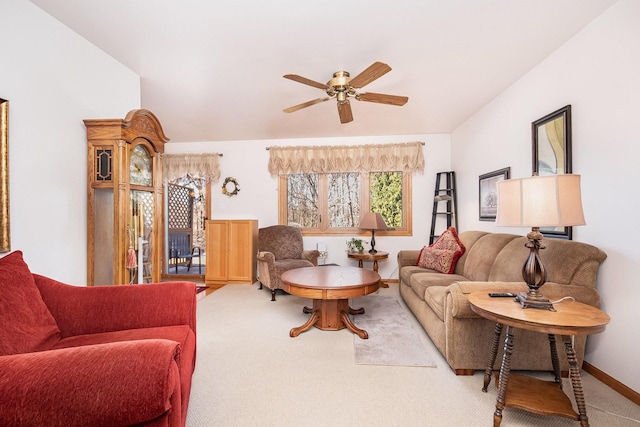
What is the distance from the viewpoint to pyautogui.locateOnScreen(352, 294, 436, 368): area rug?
2242mm

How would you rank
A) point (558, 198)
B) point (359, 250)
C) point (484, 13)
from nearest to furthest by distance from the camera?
point (558, 198) → point (484, 13) → point (359, 250)

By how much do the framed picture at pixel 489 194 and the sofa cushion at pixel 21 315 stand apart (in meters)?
3.91

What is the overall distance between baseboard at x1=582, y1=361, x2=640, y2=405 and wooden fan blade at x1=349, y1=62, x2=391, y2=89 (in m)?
2.55

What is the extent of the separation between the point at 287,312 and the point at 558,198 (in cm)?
275

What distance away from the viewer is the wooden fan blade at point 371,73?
210cm

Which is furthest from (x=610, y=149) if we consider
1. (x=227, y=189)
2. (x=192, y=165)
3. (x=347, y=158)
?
(x=192, y=165)

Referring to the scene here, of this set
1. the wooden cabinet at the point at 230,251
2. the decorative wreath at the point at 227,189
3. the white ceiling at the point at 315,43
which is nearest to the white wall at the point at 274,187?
the decorative wreath at the point at 227,189

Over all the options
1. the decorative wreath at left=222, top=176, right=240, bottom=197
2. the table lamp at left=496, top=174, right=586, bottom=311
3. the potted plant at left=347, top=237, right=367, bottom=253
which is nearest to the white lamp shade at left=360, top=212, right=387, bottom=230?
the potted plant at left=347, top=237, right=367, bottom=253

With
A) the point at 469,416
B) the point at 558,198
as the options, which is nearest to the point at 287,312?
the point at 469,416

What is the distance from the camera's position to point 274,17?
6.63 feet

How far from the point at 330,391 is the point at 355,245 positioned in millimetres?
2987

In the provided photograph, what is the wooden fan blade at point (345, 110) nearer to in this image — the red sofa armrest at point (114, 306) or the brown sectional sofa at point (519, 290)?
the brown sectional sofa at point (519, 290)

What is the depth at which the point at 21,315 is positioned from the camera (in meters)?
1.26

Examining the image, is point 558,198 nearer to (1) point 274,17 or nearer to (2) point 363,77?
(2) point 363,77
